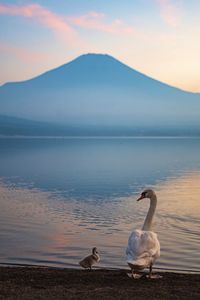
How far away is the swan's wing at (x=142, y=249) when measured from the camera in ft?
41.0

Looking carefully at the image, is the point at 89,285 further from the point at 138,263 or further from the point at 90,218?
the point at 90,218

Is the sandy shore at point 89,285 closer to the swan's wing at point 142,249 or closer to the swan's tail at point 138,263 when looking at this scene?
the swan's tail at point 138,263

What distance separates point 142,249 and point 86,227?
1317cm

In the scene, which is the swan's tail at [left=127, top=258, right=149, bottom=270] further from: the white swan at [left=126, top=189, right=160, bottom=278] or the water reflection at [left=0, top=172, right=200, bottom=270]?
the water reflection at [left=0, top=172, right=200, bottom=270]

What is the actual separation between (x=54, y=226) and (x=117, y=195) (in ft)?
44.6

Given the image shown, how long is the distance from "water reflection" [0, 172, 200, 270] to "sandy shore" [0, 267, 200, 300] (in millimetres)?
3931

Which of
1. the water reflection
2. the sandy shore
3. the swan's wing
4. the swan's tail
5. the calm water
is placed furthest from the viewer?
the calm water

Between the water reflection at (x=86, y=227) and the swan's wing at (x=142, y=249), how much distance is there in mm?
5340

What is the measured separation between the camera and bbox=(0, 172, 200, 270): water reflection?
1933cm

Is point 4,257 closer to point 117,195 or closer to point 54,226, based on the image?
point 54,226

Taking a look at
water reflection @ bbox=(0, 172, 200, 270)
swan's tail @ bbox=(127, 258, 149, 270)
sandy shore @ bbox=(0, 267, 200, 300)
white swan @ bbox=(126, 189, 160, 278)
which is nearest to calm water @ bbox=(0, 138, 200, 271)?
water reflection @ bbox=(0, 172, 200, 270)

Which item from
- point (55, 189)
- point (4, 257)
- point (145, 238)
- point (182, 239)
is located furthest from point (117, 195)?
point (145, 238)

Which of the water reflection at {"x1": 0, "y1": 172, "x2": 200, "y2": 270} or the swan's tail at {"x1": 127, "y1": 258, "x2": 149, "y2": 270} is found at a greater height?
the swan's tail at {"x1": 127, "y1": 258, "x2": 149, "y2": 270}

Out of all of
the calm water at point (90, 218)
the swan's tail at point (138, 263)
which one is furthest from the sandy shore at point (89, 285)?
the calm water at point (90, 218)
